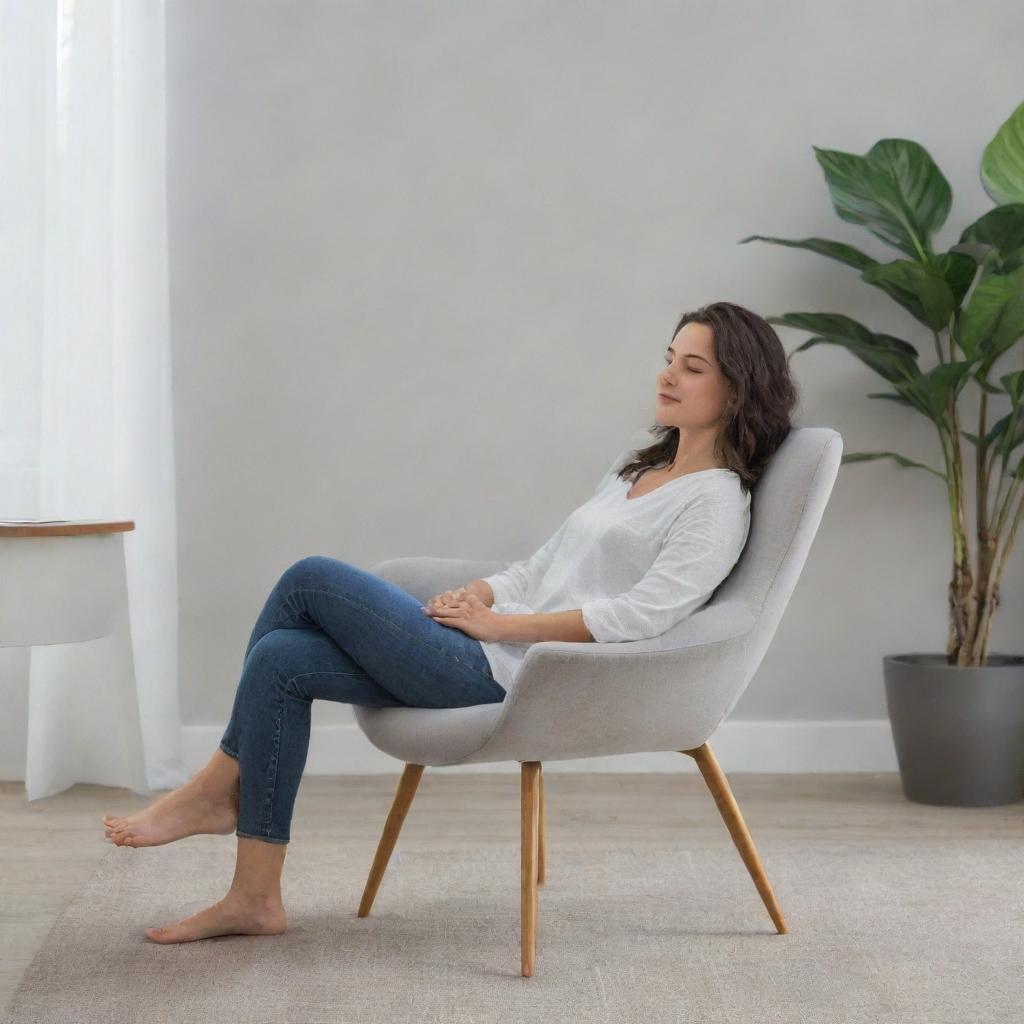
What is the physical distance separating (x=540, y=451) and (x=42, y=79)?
4.80 feet

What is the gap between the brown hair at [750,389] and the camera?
1.96 m

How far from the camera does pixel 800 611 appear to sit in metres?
3.13

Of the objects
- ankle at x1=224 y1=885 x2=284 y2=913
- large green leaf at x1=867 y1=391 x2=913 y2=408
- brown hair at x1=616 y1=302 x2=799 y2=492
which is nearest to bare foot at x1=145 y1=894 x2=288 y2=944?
ankle at x1=224 y1=885 x2=284 y2=913

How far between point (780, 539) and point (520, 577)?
0.51 m

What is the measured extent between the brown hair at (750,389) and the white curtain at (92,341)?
1.49 metres

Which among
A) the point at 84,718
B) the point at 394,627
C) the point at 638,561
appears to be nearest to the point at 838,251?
the point at 638,561

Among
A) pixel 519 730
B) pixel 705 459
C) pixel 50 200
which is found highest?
pixel 50 200

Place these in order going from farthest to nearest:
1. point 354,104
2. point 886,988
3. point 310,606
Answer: point 354,104 → point 310,606 → point 886,988

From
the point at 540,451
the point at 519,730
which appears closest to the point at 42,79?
the point at 540,451

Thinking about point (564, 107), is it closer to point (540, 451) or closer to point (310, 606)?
point (540, 451)

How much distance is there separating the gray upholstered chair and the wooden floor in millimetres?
492

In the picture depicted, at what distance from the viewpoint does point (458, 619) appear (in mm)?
1948

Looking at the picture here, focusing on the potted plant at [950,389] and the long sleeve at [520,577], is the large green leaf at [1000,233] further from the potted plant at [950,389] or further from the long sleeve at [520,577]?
the long sleeve at [520,577]

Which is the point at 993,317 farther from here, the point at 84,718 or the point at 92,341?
the point at 84,718
